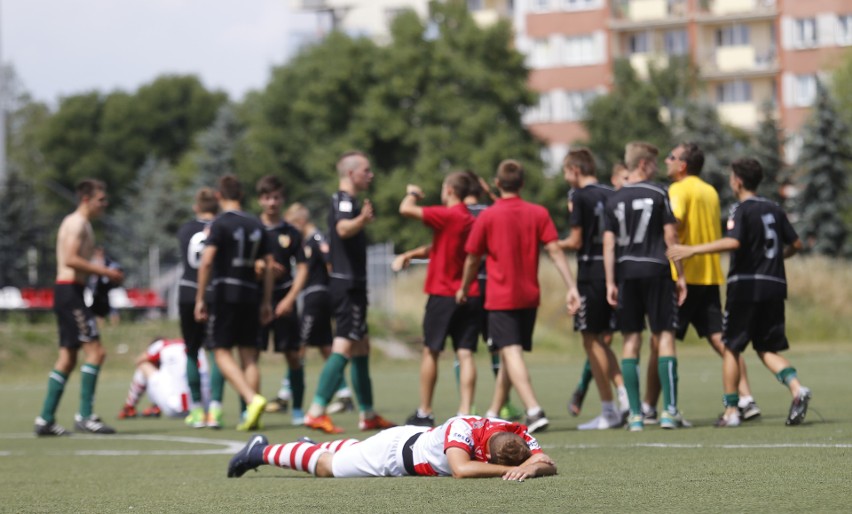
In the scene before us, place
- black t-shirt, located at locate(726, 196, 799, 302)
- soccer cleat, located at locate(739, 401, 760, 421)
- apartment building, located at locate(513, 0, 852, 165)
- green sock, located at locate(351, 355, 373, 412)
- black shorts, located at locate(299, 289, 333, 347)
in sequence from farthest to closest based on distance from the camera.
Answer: apartment building, located at locate(513, 0, 852, 165), black shorts, located at locate(299, 289, 333, 347), green sock, located at locate(351, 355, 373, 412), soccer cleat, located at locate(739, 401, 760, 421), black t-shirt, located at locate(726, 196, 799, 302)

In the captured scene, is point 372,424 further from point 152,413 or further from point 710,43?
point 710,43

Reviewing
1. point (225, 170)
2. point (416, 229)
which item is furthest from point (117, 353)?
point (225, 170)

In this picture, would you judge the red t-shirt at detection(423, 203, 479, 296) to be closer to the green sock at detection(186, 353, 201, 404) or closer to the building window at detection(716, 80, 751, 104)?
the green sock at detection(186, 353, 201, 404)

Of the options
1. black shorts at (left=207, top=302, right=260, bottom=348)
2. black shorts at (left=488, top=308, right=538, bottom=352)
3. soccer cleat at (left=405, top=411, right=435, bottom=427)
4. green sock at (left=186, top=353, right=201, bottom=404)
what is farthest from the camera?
green sock at (left=186, top=353, right=201, bottom=404)

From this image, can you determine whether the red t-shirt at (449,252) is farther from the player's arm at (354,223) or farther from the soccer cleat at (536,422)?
the soccer cleat at (536,422)

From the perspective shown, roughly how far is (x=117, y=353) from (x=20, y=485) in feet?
68.5

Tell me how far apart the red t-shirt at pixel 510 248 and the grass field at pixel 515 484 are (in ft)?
3.71

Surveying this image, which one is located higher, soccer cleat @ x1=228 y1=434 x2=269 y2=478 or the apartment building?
the apartment building

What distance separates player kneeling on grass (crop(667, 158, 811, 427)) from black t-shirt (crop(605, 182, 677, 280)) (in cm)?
53

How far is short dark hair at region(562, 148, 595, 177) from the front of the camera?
13.2 metres

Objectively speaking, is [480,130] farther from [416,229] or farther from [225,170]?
[225,170]

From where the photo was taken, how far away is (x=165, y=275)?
45469 mm

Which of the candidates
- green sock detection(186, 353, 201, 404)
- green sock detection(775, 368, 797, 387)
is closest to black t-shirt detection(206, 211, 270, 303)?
green sock detection(186, 353, 201, 404)

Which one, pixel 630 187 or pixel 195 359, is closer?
pixel 630 187
